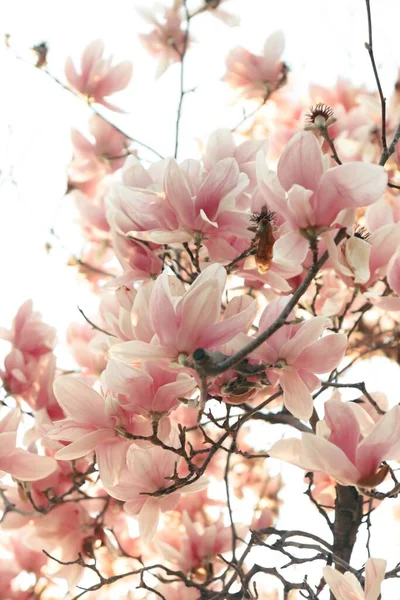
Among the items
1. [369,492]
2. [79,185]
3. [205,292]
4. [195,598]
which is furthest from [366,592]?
[79,185]

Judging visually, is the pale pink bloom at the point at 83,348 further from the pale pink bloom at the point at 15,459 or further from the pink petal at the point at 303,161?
the pink petal at the point at 303,161

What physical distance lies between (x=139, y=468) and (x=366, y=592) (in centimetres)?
26

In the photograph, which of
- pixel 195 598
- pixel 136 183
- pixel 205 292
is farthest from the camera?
pixel 195 598

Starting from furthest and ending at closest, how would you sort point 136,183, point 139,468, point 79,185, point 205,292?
point 79,185
point 136,183
point 139,468
point 205,292

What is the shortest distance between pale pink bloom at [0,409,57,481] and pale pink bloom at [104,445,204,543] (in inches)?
3.9

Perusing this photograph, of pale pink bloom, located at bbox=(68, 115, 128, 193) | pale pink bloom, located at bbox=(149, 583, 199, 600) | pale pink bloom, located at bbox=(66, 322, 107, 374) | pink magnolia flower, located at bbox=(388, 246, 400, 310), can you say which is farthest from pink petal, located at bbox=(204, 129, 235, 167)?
pale pink bloom, located at bbox=(149, 583, 199, 600)

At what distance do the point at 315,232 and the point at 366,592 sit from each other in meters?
0.33

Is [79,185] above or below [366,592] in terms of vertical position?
above

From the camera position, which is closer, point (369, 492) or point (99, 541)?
point (369, 492)

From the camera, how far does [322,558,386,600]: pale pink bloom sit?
62 centimetres

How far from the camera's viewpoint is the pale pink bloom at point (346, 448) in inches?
22.7

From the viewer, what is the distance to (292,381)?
0.66 m

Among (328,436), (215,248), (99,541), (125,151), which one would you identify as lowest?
(99,541)

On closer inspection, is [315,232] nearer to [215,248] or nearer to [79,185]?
[215,248]
